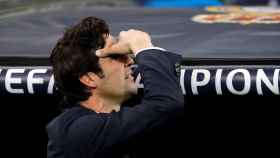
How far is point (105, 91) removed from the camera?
76.9 inches

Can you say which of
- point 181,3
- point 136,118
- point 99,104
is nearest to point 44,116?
point 99,104

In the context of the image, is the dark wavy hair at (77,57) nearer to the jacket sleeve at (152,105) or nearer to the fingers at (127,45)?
the fingers at (127,45)

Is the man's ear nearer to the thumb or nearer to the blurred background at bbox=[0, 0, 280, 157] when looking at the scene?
the thumb

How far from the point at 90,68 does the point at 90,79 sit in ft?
0.11

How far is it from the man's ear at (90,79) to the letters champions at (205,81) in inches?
7.1

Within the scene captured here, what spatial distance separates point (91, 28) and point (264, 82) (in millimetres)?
475

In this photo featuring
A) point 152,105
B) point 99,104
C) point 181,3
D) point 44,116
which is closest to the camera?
point 152,105

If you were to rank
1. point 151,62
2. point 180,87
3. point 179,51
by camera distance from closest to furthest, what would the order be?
point 151,62 < point 180,87 < point 179,51

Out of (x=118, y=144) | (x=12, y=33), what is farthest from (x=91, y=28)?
(x=12, y=33)

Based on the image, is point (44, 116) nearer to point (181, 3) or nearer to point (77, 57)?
point (77, 57)

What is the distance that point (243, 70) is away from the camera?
6.62ft

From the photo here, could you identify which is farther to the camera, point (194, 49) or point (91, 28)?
point (194, 49)

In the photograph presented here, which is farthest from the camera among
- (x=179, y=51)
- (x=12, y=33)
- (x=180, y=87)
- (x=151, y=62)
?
(x=12, y=33)

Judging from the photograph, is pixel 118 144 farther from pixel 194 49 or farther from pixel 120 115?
pixel 194 49
